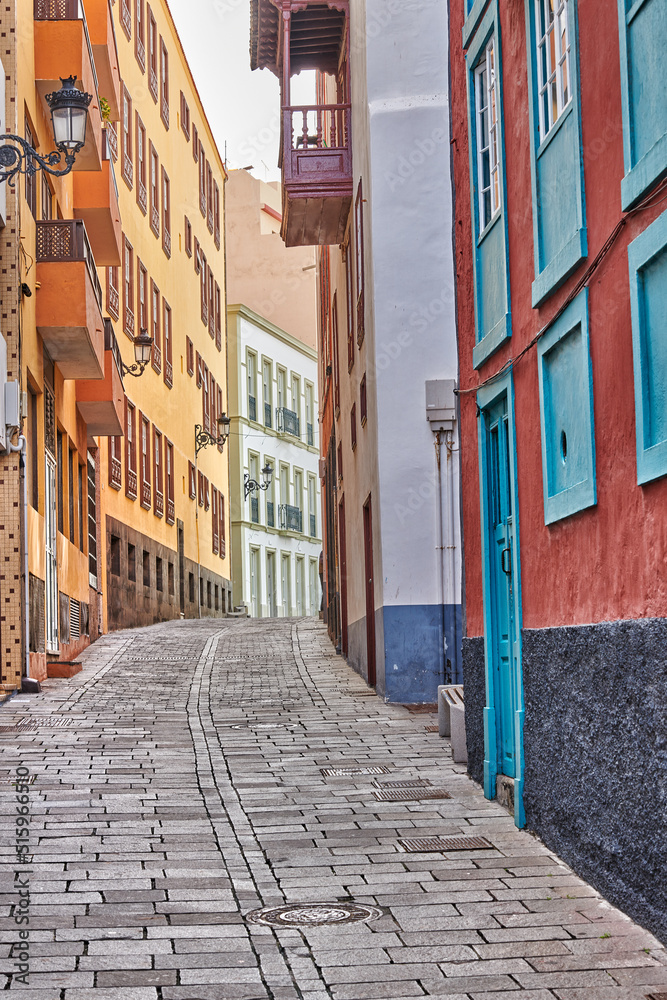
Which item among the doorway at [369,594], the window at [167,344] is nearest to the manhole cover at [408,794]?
the doorway at [369,594]

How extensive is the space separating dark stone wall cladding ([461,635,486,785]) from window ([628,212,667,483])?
164 inches

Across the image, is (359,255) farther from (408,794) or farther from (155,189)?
(155,189)

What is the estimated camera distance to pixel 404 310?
1609 centimetres

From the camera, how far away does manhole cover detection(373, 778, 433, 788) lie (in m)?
9.94

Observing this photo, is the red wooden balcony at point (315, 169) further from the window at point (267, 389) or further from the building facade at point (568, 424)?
the window at point (267, 389)

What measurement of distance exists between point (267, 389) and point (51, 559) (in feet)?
114

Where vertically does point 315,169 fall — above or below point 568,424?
above

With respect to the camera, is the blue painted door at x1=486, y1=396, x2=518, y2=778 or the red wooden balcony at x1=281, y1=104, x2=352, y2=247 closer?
the blue painted door at x1=486, y1=396, x2=518, y2=778

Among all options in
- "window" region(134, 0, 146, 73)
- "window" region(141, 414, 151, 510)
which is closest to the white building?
"window" region(134, 0, 146, 73)

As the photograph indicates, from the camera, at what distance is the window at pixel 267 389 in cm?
5331

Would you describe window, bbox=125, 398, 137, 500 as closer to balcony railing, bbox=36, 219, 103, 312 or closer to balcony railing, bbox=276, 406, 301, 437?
balcony railing, bbox=36, 219, 103, 312

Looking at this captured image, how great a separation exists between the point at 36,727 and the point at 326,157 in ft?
32.8

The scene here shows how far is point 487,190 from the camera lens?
395 inches

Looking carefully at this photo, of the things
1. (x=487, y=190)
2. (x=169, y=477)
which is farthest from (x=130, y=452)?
(x=487, y=190)
